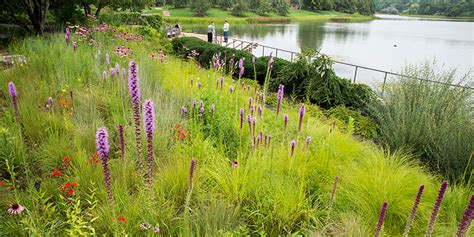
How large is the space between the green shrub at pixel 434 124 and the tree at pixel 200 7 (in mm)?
57030

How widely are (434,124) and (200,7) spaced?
58.8m

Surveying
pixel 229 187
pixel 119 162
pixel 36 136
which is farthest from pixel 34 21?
pixel 229 187

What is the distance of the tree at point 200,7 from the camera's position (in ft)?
193

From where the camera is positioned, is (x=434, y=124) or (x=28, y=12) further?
(x=28, y=12)

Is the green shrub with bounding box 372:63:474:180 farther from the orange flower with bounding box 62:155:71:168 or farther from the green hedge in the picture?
the green hedge

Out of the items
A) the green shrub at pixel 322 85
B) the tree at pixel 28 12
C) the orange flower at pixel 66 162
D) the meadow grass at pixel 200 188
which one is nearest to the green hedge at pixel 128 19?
the tree at pixel 28 12

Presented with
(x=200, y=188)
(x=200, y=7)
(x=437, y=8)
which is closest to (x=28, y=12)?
(x=200, y=188)

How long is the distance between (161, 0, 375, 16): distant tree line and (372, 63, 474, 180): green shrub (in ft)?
189

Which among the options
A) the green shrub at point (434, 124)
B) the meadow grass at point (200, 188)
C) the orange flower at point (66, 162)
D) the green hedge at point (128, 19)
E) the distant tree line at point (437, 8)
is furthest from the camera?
the distant tree line at point (437, 8)

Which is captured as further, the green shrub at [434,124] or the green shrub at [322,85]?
the green shrub at [322,85]

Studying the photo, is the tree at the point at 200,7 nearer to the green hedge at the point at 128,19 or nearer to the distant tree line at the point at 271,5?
the distant tree line at the point at 271,5

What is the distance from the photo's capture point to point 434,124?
5148mm

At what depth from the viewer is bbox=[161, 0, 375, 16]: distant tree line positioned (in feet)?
199

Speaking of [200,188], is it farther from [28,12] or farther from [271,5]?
[271,5]
